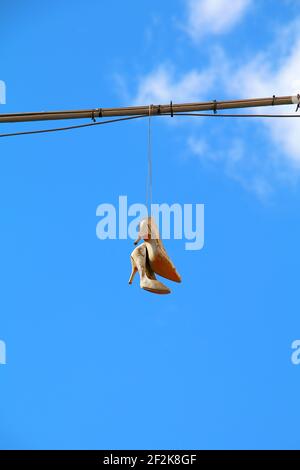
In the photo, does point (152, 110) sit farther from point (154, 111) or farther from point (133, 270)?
point (133, 270)

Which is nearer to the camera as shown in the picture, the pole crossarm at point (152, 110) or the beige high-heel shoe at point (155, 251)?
the pole crossarm at point (152, 110)

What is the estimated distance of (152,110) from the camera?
298 centimetres

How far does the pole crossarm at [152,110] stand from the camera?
286 cm

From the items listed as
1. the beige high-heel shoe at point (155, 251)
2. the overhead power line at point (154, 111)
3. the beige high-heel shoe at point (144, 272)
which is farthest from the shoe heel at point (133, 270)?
the overhead power line at point (154, 111)

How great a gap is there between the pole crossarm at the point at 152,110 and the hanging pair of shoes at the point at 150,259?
2.98 ft

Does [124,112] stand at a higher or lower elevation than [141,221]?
higher

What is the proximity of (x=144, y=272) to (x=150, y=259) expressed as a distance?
0.51 feet

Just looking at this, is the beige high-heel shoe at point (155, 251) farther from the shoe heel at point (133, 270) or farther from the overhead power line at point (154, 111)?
the overhead power line at point (154, 111)

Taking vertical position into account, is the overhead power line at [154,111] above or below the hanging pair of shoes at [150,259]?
above
